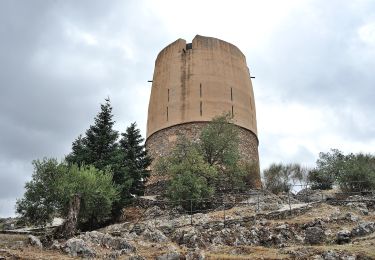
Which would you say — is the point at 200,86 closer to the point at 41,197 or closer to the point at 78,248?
the point at 41,197

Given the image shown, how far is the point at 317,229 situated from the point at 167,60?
63.3 feet

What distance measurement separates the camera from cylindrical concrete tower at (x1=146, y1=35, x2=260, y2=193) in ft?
97.0

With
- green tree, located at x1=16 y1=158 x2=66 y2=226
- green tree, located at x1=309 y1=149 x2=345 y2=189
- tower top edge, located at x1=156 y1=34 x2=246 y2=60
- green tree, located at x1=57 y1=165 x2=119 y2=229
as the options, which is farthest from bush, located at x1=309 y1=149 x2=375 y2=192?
green tree, located at x1=16 y1=158 x2=66 y2=226

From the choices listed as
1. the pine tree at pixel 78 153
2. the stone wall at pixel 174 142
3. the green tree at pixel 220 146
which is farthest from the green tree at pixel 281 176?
the pine tree at pixel 78 153

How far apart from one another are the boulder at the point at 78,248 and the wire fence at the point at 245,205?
16.5 ft

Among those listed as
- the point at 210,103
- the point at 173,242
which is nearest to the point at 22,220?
the point at 173,242

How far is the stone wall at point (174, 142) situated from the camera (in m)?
28.5

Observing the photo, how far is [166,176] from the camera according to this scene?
27375mm

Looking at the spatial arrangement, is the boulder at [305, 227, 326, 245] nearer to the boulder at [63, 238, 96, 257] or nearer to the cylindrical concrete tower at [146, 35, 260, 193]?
the boulder at [63, 238, 96, 257]

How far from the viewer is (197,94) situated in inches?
1182

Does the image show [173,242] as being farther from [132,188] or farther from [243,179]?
[243,179]

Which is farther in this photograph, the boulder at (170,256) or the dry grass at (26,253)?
the boulder at (170,256)

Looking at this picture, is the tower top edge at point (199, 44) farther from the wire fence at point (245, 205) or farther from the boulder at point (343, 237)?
the boulder at point (343, 237)

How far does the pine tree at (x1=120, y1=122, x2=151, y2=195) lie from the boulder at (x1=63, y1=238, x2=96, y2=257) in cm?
837
